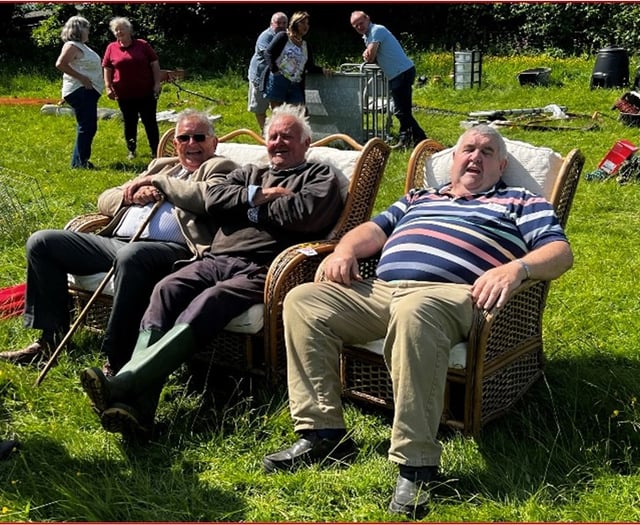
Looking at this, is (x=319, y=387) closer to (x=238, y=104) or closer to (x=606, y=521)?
(x=606, y=521)

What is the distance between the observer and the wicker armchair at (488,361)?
10.0ft

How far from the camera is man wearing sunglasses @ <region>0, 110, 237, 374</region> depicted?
12.1ft

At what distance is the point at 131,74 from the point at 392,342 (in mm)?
6509

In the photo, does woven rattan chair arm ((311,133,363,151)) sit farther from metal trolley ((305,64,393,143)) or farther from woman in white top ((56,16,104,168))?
metal trolley ((305,64,393,143))

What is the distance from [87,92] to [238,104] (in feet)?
14.6

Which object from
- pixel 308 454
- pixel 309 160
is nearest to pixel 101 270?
pixel 309 160

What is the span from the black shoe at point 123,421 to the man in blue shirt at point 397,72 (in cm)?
644

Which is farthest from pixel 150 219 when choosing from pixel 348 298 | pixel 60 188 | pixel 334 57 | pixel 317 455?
pixel 334 57

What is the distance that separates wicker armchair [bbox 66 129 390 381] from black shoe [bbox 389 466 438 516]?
991 mm

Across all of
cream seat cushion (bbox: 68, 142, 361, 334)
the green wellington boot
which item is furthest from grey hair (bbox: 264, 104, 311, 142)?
the green wellington boot

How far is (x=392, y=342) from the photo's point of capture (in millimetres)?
2971

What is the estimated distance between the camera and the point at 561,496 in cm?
280

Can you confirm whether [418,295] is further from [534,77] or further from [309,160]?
[534,77]

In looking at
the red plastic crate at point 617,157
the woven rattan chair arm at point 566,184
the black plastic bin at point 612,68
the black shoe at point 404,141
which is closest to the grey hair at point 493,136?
the woven rattan chair arm at point 566,184
